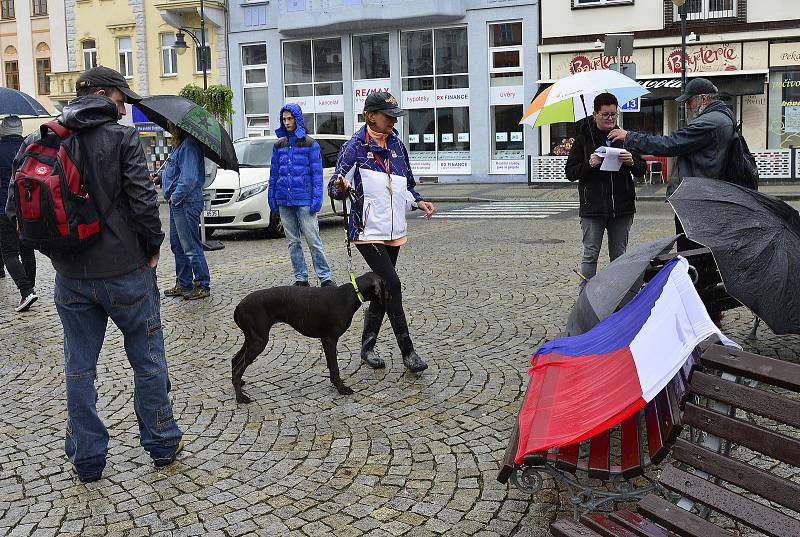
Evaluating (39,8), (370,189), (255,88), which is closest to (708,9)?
(255,88)

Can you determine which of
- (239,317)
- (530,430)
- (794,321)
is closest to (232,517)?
(530,430)

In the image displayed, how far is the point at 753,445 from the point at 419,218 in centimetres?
1610

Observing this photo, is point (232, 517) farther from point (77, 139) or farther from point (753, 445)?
point (753, 445)

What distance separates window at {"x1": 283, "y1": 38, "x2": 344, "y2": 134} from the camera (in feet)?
109

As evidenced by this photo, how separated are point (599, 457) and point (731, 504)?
2.90ft

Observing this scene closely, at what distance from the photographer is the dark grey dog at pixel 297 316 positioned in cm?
577

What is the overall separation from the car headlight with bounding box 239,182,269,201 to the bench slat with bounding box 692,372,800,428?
1283 cm

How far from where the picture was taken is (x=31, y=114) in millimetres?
10438

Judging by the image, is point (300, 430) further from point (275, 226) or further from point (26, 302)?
point (275, 226)

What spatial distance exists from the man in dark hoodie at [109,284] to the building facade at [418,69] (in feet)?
86.5

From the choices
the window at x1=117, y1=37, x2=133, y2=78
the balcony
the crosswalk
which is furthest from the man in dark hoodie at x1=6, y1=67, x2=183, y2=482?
the window at x1=117, y1=37, x2=133, y2=78

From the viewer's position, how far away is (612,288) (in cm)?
465

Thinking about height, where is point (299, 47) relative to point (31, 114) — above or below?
above

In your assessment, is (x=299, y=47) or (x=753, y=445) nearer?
(x=753, y=445)
